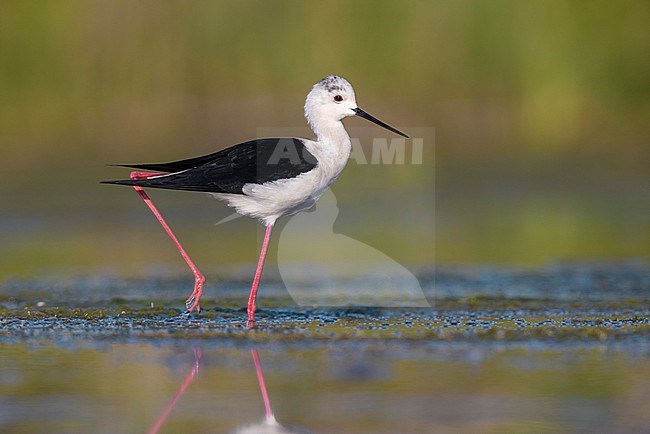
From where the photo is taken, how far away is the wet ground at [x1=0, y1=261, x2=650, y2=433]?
4613 mm

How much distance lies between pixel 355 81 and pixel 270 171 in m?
6.65

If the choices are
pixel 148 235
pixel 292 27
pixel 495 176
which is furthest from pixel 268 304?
pixel 292 27

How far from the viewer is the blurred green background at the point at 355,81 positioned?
43.5 feet

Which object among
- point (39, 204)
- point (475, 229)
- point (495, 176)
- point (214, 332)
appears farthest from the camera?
point (495, 176)

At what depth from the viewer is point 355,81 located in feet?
44.9

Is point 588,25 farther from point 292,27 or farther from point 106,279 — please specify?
point 106,279

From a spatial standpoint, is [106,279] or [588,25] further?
[588,25]

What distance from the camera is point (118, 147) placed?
1327 centimetres

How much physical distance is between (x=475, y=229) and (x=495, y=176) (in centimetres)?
221

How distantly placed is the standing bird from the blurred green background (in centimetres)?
498

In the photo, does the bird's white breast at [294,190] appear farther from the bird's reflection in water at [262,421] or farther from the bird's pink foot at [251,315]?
the bird's reflection in water at [262,421]

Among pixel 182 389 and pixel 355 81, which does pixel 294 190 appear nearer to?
pixel 182 389

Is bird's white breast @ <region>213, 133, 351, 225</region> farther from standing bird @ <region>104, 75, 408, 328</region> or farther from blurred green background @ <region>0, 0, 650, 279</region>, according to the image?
blurred green background @ <region>0, 0, 650, 279</region>

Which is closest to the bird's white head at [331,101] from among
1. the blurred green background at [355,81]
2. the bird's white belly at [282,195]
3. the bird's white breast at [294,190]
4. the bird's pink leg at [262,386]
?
the bird's white breast at [294,190]
